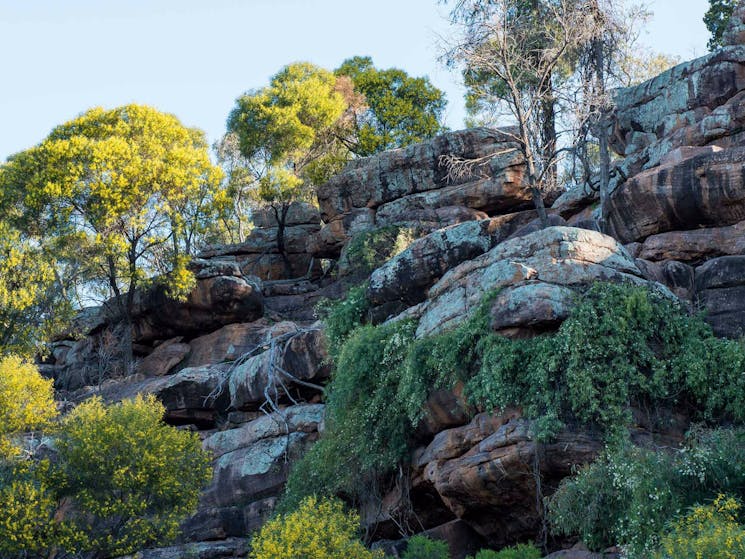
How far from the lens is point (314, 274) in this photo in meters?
38.7

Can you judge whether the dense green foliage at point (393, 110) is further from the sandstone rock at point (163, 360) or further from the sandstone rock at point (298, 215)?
the sandstone rock at point (163, 360)

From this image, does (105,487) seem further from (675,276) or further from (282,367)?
(675,276)

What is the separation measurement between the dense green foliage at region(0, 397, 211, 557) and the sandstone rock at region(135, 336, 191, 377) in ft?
34.1

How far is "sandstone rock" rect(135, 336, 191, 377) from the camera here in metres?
33.5

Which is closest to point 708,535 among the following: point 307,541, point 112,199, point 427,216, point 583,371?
point 583,371

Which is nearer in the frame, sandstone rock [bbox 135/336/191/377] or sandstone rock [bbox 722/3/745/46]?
sandstone rock [bbox 722/3/745/46]

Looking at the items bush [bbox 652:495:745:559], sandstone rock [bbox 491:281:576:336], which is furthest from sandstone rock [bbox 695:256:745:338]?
bush [bbox 652:495:745:559]

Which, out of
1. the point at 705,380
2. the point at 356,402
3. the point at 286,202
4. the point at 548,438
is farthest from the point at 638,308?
the point at 286,202

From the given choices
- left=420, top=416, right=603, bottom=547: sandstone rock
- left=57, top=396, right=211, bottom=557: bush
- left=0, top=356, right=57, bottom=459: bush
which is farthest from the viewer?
left=0, top=356, right=57, bottom=459: bush

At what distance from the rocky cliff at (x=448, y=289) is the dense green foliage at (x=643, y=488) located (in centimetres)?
114

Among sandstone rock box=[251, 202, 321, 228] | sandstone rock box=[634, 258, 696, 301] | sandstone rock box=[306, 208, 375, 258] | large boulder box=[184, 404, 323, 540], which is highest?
sandstone rock box=[251, 202, 321, 228]

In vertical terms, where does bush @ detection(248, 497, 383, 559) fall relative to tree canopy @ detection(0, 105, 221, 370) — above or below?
below

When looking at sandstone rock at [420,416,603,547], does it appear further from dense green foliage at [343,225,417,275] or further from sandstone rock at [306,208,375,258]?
sandstone rock at [306,208,375,258]

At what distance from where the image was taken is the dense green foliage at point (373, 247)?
31.9 metres
